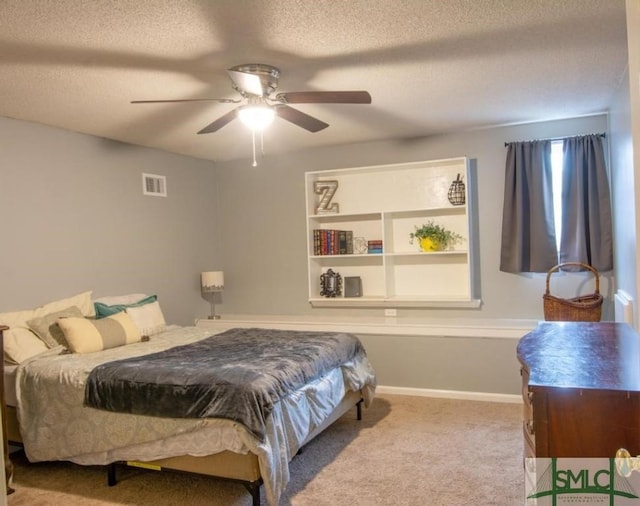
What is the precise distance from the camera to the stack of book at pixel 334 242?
5.13 meters

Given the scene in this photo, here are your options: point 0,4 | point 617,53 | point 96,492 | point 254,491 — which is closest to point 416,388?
point 254,491

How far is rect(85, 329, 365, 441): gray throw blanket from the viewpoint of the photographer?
256 centimetres

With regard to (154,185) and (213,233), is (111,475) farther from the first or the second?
(213,233)

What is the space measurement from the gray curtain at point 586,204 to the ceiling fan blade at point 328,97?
2381 millimetres

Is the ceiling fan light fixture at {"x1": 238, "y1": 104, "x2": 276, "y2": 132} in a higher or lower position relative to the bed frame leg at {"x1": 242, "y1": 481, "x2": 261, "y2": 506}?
higher

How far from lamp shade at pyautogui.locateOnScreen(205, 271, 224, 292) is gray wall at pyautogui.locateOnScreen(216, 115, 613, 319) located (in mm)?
397

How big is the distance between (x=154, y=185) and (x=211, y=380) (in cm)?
279

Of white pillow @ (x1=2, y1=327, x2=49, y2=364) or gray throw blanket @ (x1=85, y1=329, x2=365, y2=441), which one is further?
white pillow @ (x1=2, y1=327, x2=49, y2=364)

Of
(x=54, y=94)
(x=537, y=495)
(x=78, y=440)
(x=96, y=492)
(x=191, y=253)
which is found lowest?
(x=96, y=492)

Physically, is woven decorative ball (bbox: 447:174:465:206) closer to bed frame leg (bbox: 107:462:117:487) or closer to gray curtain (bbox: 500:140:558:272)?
gray curtain (bbox: 500:140:558:272)

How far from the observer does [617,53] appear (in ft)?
9.32

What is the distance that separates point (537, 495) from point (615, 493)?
0.67ft

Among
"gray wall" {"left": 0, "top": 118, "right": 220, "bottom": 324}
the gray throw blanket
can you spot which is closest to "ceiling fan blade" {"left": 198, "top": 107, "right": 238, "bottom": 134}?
the gray throw blanket

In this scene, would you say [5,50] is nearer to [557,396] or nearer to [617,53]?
[557,396]
